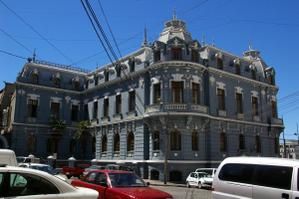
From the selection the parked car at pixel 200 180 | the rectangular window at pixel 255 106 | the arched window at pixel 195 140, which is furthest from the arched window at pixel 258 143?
the parked car at pixel 200 180

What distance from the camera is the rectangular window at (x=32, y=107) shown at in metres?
44.4

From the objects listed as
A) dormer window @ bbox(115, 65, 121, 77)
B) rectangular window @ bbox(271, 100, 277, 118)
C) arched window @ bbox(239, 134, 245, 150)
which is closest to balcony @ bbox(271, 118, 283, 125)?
rectangular window @ bbox(271, 100, 277, 118)

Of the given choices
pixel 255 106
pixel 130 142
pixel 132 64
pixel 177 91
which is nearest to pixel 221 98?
pixel 177 91

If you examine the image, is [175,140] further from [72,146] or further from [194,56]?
[72,146]

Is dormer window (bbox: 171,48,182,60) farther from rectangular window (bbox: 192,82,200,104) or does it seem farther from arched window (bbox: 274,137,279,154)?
arched window (bbox: 274,137,279,154)

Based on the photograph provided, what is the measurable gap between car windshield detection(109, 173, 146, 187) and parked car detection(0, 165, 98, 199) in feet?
14.3

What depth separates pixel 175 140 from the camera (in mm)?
33000

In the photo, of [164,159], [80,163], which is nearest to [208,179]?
[164,159]

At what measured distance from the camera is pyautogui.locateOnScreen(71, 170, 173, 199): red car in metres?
10.5

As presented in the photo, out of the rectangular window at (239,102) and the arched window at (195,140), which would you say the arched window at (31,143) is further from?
the rectangular window at (239,102)

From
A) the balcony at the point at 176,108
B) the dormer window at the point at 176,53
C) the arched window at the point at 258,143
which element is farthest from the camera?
the arched window at the point at 258,143

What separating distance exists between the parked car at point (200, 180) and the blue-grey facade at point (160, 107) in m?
3.06

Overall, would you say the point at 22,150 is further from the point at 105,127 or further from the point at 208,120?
the point at 208,120

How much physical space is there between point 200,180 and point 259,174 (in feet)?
59.5
